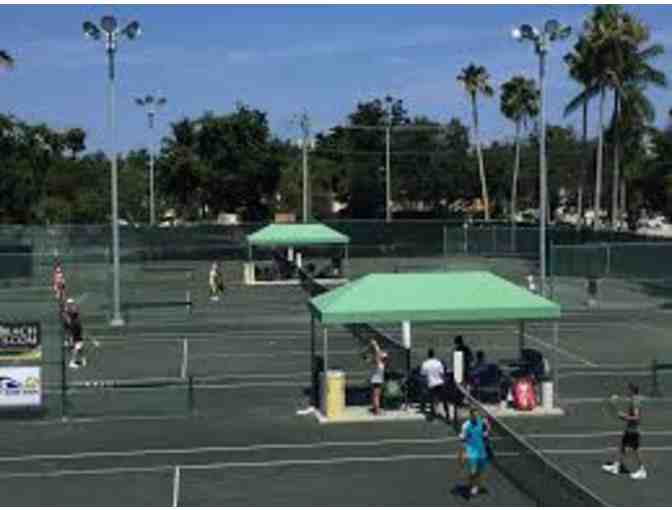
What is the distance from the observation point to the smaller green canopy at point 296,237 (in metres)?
67.2

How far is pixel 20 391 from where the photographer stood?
89.9 feet

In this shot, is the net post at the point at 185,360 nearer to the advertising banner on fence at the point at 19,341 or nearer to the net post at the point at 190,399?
the advertising banner on fence at the point at 19,341

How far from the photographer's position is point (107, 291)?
6600 cm

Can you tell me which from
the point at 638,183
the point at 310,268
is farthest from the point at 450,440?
the point at 638,183

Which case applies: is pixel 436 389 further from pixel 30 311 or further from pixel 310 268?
pixel 310 268

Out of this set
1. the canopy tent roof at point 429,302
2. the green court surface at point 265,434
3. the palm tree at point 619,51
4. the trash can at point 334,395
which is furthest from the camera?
the palm tree at point 619,51

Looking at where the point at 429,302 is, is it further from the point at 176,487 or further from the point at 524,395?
the point at 176,487

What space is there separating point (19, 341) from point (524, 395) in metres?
10.9

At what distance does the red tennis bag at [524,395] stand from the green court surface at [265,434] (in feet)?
2.69

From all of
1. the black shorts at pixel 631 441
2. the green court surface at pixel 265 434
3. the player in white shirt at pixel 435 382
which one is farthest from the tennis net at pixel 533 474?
the player in white shirt at pixel 435 382

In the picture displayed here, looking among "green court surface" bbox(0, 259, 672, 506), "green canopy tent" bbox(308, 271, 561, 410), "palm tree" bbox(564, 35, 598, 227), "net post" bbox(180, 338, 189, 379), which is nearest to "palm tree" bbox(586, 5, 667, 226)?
"palm tree" bbox(564, 35, 598, 227)

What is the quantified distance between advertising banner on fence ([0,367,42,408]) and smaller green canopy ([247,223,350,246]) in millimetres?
39638

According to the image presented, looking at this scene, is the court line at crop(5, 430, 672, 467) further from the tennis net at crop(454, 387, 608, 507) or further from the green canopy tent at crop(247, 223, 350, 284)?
the green canopy tent at crop(247, 223, 350, 284)

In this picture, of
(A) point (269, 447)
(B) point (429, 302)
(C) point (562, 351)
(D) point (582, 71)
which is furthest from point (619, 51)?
(A) point (269, 447)
